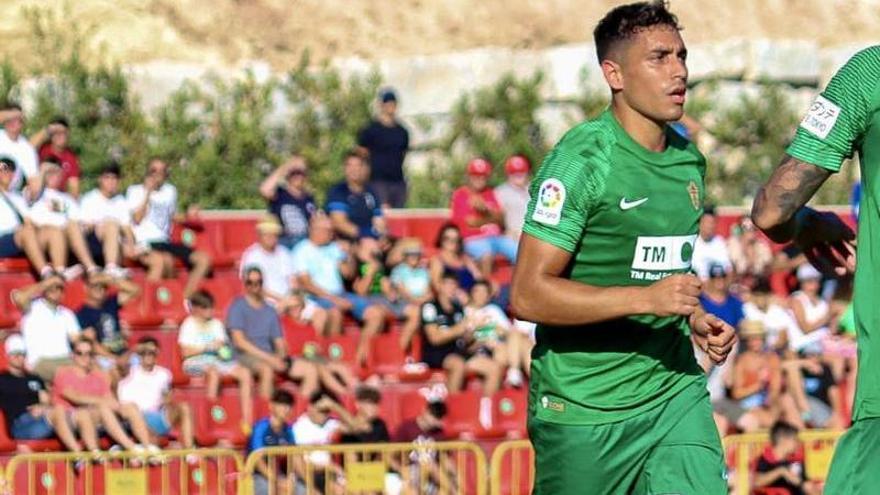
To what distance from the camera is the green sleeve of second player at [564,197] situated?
5.92m

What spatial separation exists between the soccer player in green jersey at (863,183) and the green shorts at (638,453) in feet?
3.89

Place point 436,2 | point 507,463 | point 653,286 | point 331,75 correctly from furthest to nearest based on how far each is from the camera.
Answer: point 436,2 → point 331,75 → point 507,463 → point 653,286

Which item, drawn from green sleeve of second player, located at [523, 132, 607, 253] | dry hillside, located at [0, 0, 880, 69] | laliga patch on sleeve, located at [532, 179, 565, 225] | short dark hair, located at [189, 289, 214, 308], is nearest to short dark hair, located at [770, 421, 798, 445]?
short dark hair, located at [189, 289, 214, 308]

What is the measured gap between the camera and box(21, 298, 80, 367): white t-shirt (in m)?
12.4

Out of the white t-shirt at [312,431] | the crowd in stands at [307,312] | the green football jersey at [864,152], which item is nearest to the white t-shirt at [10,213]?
the crowd in stands at [307,312]

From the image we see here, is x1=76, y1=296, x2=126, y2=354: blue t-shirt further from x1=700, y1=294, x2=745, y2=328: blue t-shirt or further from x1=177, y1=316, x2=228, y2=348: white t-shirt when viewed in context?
x1=700, y1=294, x2=745, y2=328: blue t-shirt

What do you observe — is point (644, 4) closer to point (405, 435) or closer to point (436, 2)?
point (405, 435)

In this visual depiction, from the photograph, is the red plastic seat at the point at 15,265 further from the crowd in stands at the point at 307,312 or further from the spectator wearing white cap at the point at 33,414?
the spectator wearing white cap at the point at 33,414

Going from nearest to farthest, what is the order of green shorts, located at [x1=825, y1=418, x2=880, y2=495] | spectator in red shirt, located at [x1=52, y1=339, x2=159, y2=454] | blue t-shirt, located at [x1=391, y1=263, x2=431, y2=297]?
1. green shorts, located at [x1=825, y1=418, x2=880, y2=495]
2. spectator in red shirt, located at [x1=52, y1=339, x2=159, y2=454]
3. blue t-shirt, located at [x1=391, y1=263, x2=431, y2=297]

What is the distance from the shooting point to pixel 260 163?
66.4ft

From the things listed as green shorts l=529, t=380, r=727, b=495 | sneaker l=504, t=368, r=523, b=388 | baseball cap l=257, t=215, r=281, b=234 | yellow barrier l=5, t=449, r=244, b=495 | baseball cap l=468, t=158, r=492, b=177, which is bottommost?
yellow barrier l=5, t=449, r=244, b=495

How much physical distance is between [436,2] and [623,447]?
22.9 meters

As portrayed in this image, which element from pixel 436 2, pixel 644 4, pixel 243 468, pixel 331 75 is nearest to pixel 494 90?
pixel 331 75

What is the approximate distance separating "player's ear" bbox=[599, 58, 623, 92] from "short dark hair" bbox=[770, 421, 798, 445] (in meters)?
6.19
